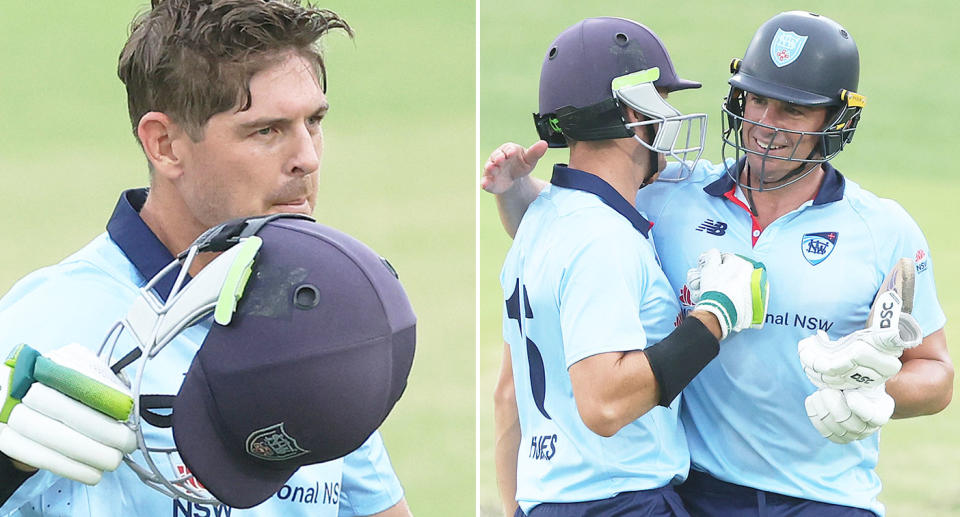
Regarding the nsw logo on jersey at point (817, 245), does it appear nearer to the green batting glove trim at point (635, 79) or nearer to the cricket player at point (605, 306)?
the cricket player at point (605, 306)

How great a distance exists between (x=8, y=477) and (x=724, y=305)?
193cm

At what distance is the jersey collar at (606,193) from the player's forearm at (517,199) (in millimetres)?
504

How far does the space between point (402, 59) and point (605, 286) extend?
Answer: 8067mm

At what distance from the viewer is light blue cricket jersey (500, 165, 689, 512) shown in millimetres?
3623

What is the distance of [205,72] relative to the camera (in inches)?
107

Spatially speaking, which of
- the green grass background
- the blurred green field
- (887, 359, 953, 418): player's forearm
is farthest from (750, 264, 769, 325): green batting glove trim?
the blurred green field

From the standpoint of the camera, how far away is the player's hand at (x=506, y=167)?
425 cm

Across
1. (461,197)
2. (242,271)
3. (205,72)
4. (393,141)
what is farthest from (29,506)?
(393,141)

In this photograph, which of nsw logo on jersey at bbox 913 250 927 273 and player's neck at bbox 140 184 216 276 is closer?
player's neck at bbox 140 184 216 276

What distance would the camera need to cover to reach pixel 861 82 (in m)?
11.9

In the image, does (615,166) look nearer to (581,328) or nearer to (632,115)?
(632,115)

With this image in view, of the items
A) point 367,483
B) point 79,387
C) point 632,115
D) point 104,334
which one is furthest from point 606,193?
point 79,387

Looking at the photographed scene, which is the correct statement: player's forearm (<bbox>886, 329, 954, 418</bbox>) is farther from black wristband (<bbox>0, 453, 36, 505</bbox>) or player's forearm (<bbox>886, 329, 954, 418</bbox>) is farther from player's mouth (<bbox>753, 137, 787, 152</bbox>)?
black wristband (<bbox>0, 453, 36, 505</bbox>)

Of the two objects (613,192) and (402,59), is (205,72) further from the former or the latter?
(402,59)
